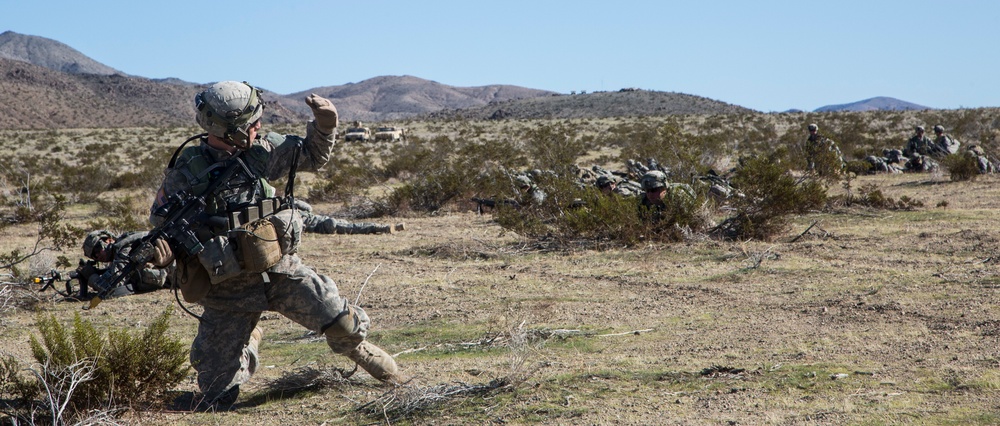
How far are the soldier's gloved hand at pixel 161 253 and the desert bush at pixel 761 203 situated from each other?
7194 mm

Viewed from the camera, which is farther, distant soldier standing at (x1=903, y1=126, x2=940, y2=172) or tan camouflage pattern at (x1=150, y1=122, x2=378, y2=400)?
distant soldier standing at (x1=903, y1=126, x2=940, y2=172)

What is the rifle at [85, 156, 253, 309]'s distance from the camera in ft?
12.3

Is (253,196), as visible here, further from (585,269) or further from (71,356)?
(585,269)

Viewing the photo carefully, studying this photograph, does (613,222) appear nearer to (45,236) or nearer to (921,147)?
(45,236)

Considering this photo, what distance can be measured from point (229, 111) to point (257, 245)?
617 mm

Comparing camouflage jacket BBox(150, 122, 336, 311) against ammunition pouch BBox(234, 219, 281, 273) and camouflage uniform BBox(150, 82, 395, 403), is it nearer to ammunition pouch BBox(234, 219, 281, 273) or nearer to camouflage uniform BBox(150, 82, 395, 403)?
camouflage uniform BBox(150, 82, 395, 403)

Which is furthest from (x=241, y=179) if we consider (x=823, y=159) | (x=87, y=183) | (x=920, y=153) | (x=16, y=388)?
(x=920, y=153)

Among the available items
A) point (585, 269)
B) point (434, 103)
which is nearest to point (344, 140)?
point (585, 269)

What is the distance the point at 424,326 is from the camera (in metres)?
6.46

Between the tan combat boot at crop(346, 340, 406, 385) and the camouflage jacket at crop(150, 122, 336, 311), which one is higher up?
the camouflage jacket at crop(150, 122, 336, 311)

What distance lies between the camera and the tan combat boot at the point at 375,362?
4.37m

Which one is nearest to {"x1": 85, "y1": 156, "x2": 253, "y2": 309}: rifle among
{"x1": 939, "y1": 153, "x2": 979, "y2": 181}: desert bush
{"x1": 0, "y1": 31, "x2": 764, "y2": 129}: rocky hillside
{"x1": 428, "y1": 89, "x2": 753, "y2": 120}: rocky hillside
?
{"x1": 939, "y1": 153, "x2": 979, "y2": 181}: desert bush

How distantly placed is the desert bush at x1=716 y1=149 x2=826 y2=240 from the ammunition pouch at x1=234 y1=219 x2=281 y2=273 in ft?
22.4

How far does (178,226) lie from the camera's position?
389cm
